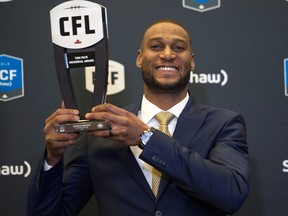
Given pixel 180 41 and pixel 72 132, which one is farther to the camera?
pixel 180 41

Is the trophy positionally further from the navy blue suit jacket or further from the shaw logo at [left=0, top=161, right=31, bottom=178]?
the shaw logo at [left=0, top=161, right=31, bottom=178]

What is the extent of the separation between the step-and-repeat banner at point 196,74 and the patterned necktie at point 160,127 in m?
0.41

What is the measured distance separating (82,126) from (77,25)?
0.89ft

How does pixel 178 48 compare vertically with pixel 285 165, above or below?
above

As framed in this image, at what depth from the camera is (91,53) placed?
1.06 metres

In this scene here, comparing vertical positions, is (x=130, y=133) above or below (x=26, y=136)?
above

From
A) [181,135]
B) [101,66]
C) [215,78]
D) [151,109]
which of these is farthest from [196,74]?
[101,66]

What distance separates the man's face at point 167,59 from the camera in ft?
4.18

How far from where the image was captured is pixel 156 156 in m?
0.96

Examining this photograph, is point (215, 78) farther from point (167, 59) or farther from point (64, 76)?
point (64, 76)

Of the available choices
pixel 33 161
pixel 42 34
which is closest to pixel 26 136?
pixel 33 161

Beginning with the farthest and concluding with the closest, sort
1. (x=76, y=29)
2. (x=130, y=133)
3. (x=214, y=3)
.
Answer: (x=214, y=3), (x=76, y=29), (x=130, y=133)

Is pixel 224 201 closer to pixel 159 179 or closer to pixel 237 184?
pixel 237 184

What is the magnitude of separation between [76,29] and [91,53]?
7 centimetres
